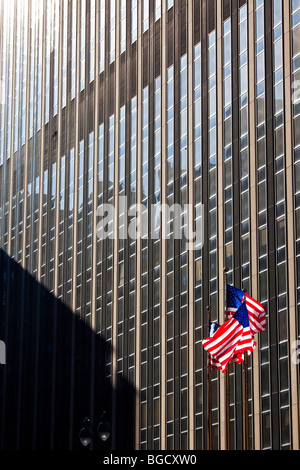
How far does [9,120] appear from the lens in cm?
12675

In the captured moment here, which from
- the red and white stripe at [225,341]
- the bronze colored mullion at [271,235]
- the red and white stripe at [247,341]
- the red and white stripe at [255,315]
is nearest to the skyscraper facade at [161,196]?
the bronze colored mullion at [271,235]

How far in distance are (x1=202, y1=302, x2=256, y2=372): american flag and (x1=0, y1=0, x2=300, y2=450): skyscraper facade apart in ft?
13.3

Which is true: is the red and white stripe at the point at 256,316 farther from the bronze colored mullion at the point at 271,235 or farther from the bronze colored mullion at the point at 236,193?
the bronze colored mullion at the point at 236,193

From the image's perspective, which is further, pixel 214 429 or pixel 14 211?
pixel 14 211

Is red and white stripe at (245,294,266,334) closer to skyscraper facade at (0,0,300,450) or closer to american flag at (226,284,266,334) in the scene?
american flag at (226,284,266,334)

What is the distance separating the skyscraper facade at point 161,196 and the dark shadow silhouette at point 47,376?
18.7 inches

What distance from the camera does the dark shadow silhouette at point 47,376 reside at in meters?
94.9

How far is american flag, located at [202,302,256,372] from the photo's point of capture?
170 feet

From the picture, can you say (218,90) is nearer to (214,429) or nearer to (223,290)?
(223,290)

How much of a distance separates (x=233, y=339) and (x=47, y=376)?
5737cm

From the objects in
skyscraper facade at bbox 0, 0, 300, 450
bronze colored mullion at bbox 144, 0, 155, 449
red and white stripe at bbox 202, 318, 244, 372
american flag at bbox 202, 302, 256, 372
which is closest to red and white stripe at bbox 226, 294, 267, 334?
american flag at bbox 202, 302, 256, 372

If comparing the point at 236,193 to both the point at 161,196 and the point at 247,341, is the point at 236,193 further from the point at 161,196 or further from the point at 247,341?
the point at 247,341
